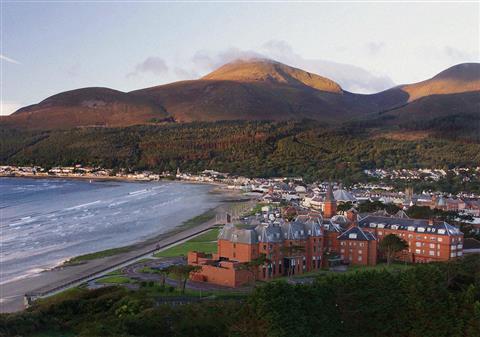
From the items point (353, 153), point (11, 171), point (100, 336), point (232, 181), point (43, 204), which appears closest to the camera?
point (100, 336)

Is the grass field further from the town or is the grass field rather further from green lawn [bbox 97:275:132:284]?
green lawn [bbox 97:275:132:284]

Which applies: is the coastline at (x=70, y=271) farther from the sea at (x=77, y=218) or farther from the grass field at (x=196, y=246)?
the grass field at (x=196, y=246)

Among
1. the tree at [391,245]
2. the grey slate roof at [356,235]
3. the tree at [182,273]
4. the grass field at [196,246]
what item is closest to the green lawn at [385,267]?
the tree at [391,245]

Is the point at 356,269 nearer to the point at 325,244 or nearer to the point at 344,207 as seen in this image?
the point at 325,244

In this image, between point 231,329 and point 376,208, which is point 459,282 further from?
point 376,208

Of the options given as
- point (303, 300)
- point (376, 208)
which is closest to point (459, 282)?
point (303, 300)

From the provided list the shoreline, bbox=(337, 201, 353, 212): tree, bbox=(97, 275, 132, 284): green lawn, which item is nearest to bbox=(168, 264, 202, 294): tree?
bbox=(97, 275, 132, 284): green lawn
